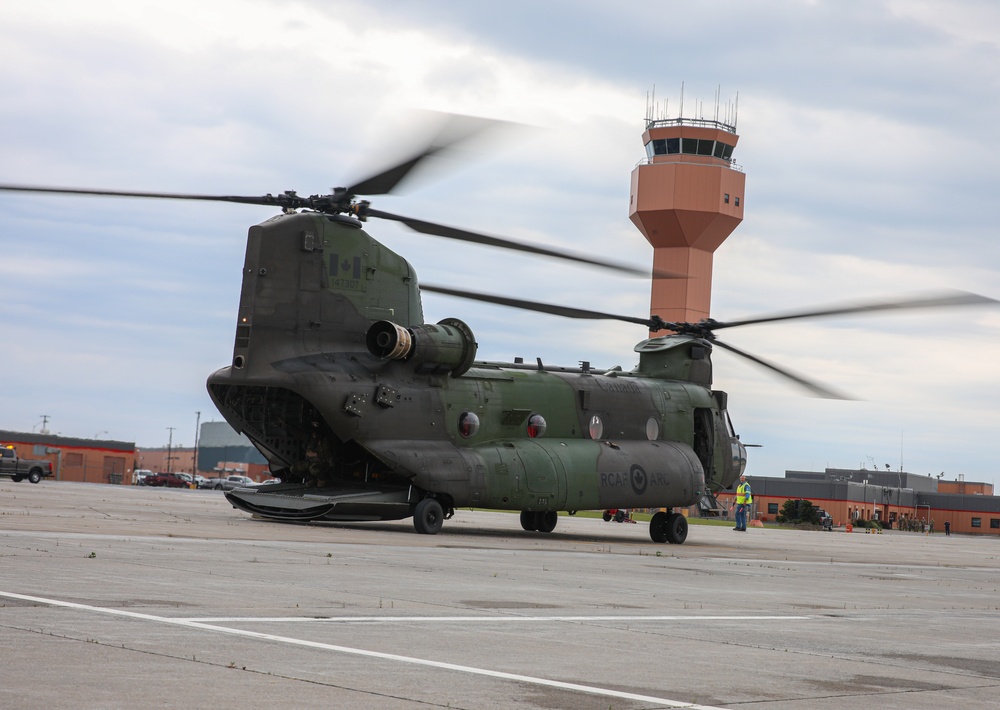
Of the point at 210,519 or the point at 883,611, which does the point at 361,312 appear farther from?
the point at 883,611

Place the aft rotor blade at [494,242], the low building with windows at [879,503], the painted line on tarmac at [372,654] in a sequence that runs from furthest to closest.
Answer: the low building with windows at [879,503] < the aft rotor blade at [494,242] < the painted line on tarmac at [372,654]

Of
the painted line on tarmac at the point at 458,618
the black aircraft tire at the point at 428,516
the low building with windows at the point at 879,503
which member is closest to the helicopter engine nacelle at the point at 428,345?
the black aircraft tire at the point at 428,516

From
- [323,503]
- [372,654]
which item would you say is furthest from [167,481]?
[372,654]

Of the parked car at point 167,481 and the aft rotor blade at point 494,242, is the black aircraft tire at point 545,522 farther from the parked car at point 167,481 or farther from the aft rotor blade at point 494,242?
the parked car at point 167,481

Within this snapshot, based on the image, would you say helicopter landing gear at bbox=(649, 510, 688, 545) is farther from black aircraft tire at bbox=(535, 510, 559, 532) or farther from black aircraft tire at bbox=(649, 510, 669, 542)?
black aircraft tire at bbox=(535, 510, 559, 532)

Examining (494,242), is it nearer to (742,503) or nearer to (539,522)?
(539,522)

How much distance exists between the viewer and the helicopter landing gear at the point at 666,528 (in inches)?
1148

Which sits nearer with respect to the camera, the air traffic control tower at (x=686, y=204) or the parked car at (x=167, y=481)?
the air traffic control tower at (x=686, y=204)

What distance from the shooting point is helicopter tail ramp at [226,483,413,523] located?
23297mm

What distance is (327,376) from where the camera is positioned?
2370 centimetres

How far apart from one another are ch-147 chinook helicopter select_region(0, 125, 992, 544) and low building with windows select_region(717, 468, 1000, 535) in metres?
75.6

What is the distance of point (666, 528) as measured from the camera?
2919cm

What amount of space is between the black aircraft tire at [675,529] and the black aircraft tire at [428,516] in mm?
7166

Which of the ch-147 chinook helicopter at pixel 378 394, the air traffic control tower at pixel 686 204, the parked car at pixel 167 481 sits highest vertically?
the air traffic control tower at pixel 686 204
